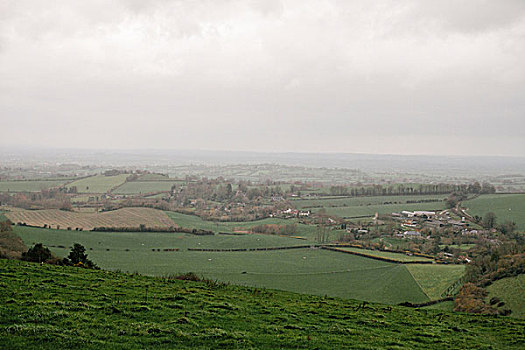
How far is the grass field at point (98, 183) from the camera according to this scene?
110m

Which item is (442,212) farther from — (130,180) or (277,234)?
(130,180)

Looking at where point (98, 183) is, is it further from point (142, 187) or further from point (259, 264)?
point (259, 264)

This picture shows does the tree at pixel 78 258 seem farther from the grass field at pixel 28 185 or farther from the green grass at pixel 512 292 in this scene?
the grass field at pixel 28 185

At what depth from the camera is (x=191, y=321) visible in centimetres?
1220

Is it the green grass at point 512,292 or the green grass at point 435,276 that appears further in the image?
the green grass at point 435,276

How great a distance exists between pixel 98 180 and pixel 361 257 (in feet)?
334

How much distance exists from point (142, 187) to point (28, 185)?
31.3 m

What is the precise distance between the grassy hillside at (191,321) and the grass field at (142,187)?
96183mm

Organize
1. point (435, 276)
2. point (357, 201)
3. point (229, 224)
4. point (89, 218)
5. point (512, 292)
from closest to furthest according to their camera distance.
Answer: point (512, 292)
point (435, 276)
point (89, 218)
point (229, 224)
point (357, 201)

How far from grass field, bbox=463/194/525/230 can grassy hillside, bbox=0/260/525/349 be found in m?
64.6

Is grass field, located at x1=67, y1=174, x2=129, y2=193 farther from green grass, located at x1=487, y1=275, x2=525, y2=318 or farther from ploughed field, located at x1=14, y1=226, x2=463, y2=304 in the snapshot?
green grass, located at x1=487, y1=275, x2=525, y2=318

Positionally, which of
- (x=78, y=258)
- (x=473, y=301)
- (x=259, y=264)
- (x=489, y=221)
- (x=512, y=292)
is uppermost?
Result: (x=78, y=258)

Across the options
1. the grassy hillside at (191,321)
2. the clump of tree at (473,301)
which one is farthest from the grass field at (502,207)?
the grassy hillside at (191,321)

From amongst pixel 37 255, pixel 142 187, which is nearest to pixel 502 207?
pixel 37 255
